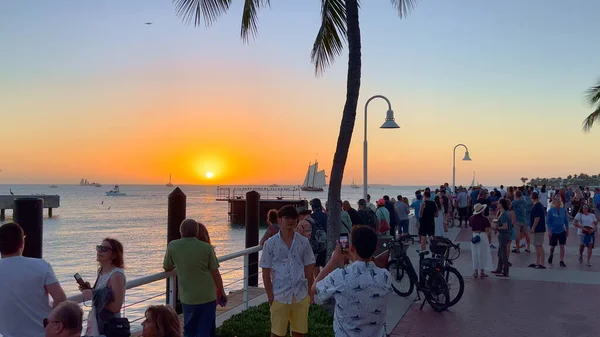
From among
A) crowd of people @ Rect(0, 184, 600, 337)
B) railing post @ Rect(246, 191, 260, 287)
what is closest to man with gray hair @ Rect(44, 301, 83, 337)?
crowd of people @ Rect(0, 184, 600, 337)

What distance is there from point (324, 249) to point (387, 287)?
501cm

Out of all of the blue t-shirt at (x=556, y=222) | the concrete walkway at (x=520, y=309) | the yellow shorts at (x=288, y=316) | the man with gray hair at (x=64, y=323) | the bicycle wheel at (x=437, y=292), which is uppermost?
the man with gray hair at (x=64, y=323)

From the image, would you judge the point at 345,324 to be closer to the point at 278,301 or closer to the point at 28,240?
the point at 278,301

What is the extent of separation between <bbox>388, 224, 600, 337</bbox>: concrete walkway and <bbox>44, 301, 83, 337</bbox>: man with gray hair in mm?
5265

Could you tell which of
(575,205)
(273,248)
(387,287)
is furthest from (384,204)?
(575,205)

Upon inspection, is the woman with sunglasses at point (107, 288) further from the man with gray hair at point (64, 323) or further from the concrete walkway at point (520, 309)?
the concrete walkway at point (520, 309)

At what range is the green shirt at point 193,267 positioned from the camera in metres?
5.59

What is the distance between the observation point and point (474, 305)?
31.1 ft

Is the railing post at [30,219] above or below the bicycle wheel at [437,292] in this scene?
above

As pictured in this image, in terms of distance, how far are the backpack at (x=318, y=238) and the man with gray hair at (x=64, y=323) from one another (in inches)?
→ 204

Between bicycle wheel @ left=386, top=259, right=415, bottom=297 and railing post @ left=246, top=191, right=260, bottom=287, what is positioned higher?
railing post @ left=246, top=191, right=260, bottom=287

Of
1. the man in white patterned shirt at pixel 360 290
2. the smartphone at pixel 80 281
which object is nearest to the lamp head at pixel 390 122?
the man in white patterned shirt at pixel 360 290

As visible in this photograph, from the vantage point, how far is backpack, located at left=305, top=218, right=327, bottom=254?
8.38 m

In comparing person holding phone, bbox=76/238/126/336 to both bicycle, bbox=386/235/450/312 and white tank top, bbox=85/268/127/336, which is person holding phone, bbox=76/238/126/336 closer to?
white tank top, bbox=85/268/127/336
